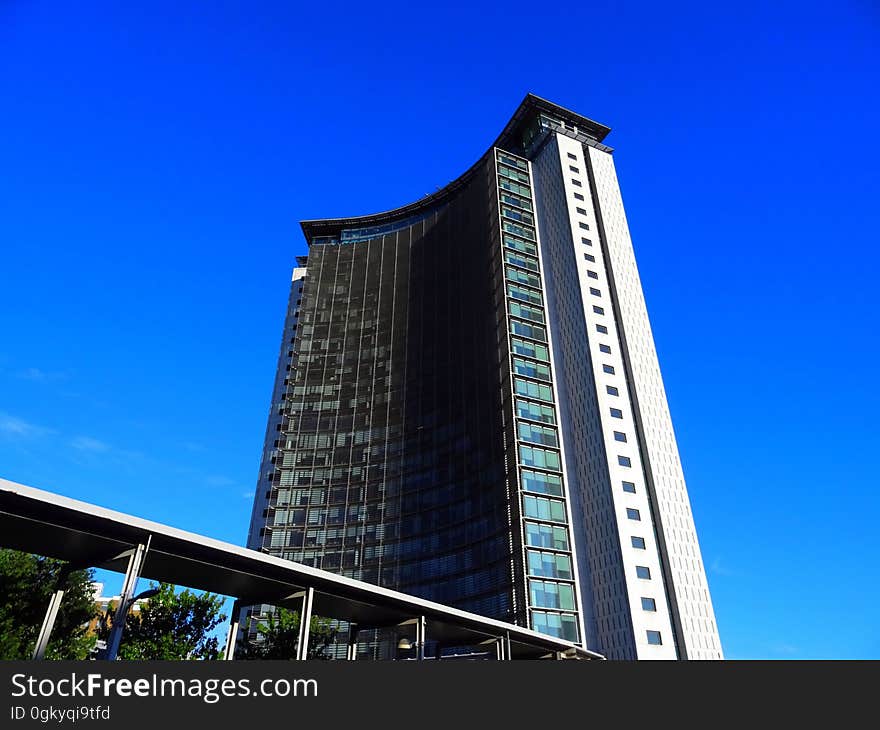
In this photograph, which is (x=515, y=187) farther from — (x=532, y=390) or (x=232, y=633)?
(x=232, y=633)

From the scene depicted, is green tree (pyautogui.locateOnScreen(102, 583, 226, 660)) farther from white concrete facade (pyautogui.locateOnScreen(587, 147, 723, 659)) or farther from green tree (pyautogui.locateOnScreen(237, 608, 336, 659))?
white concrete facade (pyautogui.locateOnScreen(587, 147, 723, 659))

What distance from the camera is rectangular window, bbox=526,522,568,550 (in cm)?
6238

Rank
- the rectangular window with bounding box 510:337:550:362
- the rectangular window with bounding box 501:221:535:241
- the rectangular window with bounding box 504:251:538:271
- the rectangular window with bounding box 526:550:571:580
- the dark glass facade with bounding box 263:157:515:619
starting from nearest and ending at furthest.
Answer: the rectangular window with bounding box 526:550:571:580, the dark glass facade with bounding box 263:157:515:619, the rectangular window with bounding box 510:337:550:362, the rectangular window with bounding box 504:251:538:271, the rectangular window with bounding box 501:221:535:241

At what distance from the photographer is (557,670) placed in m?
14.4

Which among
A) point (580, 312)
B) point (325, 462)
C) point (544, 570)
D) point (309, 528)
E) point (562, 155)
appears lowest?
point (544, 570)

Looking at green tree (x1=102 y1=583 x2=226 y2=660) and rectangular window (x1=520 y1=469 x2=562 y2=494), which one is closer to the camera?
green tree (x1=102 y1=583 x2=226 y2=660)

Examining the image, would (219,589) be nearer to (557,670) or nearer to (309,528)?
(557,670)

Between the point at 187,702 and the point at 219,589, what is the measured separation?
16115mm

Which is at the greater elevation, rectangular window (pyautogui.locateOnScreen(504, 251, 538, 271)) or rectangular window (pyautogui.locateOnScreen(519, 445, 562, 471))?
rectangular window (pyautogui.locateOnScreen(504, 251, 538, 271))

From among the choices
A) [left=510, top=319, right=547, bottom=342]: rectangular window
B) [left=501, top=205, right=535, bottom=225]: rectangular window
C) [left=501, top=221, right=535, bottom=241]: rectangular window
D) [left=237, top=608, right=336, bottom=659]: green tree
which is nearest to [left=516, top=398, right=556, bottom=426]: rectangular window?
[left=510, top=319, right=547, bottom=342]: rectangular window

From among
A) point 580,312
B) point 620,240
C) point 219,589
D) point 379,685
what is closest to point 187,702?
point 379,685

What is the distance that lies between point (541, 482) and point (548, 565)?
29.3ft

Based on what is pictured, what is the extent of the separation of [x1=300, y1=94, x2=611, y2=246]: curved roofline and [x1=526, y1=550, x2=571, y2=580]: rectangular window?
5961cm

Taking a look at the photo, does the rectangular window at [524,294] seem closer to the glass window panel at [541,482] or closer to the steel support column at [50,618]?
the glass window panel at [541,482]
